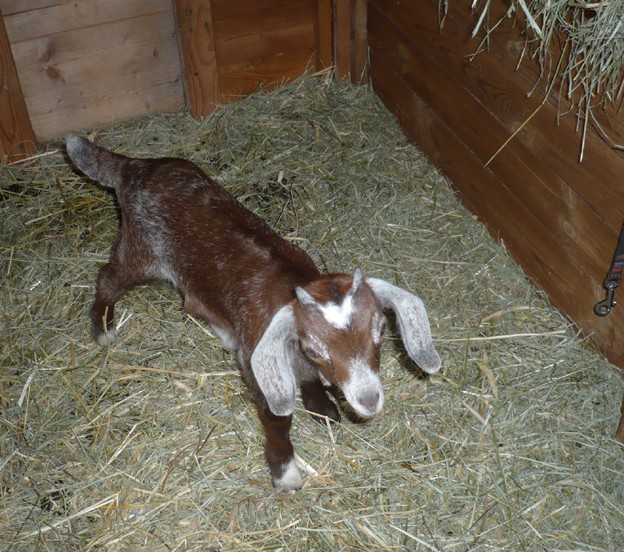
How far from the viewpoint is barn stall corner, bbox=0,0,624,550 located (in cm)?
338

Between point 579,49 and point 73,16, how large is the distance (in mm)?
3307

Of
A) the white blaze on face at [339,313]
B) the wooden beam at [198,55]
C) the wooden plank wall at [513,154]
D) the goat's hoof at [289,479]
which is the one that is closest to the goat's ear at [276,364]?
the white blaze on face at [339,313]

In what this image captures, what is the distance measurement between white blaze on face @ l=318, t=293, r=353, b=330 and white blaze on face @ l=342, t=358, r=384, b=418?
0.15 meters

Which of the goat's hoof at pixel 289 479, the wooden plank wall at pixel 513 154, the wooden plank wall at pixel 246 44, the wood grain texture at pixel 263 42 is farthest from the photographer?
the wood grain texture at pixel 263 42

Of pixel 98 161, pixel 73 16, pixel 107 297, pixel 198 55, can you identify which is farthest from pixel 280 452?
pixel 73 16

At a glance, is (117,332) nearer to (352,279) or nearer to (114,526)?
(114,526)

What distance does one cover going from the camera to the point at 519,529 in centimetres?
324

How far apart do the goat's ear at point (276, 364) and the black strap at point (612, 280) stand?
5.07 feet

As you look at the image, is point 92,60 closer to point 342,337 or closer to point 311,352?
point 311,352

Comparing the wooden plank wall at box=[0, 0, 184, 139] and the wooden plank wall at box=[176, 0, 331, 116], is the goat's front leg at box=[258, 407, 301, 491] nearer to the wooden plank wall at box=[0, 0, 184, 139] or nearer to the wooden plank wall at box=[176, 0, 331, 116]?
the wooden plank wall at box=[176, 0, 331, 116]

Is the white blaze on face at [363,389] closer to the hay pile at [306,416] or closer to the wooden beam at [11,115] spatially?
the hay pile at [306,416]

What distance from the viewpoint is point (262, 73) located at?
18.7 ft

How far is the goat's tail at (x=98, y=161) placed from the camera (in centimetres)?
420

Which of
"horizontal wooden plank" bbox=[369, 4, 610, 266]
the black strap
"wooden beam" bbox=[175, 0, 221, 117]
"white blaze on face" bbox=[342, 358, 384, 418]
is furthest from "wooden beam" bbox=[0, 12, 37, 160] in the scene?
the black strap
